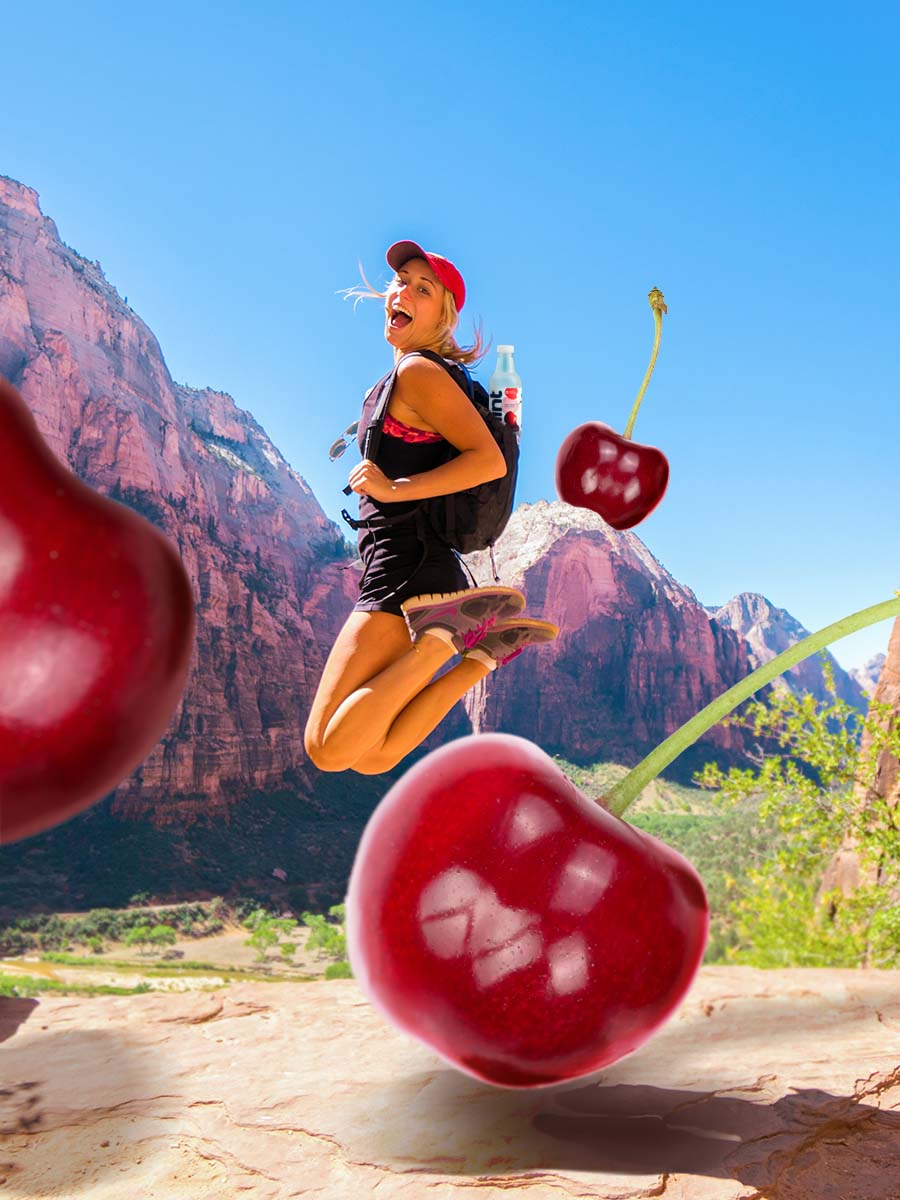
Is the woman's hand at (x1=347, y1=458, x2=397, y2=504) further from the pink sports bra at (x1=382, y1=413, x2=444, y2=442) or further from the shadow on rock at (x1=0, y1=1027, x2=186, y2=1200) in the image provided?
the shadow on rock at (x1=0, y1=1027, x2=186, y2=1200)

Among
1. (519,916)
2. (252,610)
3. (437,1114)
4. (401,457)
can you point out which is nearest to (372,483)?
(401,457)

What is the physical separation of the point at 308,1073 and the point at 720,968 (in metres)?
2.21

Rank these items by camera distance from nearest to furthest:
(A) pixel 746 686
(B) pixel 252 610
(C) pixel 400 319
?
1. (A) pixel 746 686
2. (C) pixel 400 319
3. (B) pixel 252 610

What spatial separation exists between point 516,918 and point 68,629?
84 centimetres

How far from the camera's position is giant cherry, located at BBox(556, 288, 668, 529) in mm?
2543

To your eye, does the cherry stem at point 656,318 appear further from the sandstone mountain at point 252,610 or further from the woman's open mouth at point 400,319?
the sandstone mountain at point 252,610

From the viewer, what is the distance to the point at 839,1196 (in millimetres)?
2098

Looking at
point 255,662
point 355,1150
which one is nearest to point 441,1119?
point 355,1150

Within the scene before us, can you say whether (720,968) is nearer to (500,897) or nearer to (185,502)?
(500,897)

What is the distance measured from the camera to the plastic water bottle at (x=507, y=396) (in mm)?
2551

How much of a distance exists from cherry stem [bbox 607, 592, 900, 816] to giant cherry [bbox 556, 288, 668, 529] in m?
1.24

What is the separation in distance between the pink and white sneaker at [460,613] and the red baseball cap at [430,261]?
35.9 inches

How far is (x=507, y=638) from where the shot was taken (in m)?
2.62

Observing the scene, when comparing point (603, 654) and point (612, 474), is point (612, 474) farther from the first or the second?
point (603, 654)
